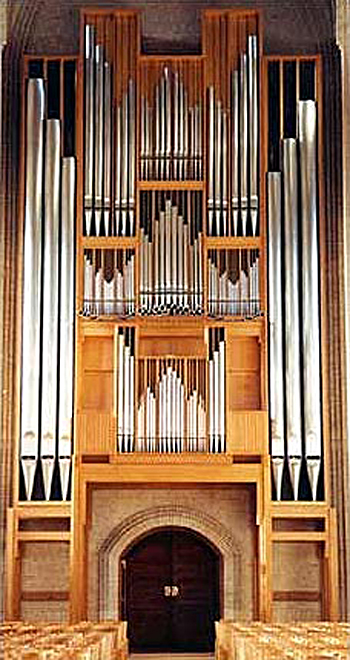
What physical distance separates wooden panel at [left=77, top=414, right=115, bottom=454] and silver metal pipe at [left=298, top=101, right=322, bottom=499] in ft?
8.61

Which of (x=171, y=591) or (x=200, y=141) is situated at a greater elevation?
(x=200, y=141)

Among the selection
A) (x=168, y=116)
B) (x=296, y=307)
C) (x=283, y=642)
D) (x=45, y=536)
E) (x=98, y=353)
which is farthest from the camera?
(x=168, y=116)

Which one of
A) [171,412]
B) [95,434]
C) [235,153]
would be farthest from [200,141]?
[95,434]

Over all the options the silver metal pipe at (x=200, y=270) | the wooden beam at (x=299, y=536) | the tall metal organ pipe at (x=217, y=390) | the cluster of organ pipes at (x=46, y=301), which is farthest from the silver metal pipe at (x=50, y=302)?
the wooden beam at (x=299, y=536)

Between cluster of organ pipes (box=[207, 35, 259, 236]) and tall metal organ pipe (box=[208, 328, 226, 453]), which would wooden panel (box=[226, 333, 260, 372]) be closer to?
tall metal organ pipe (box=[208, 328, 226, 453])

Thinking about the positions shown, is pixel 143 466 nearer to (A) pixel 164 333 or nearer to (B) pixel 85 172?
(A) pixel 164 333

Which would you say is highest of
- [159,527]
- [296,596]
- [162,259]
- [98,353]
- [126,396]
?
[162,259]

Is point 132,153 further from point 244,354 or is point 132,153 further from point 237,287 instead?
point 244,354

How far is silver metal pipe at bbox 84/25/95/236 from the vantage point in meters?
21.0

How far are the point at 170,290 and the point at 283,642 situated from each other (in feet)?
29.8

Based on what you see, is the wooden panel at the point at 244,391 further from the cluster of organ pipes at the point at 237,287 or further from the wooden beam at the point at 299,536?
the wooden beam at the point at 299,536

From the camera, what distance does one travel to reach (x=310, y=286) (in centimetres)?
2077

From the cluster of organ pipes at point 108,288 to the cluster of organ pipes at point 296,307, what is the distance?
1.92 meters

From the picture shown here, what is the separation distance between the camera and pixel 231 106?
837 inches
